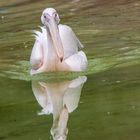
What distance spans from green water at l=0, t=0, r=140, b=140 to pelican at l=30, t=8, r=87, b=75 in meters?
0.12

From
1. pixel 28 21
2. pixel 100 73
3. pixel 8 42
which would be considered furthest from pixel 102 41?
pixel 28 21

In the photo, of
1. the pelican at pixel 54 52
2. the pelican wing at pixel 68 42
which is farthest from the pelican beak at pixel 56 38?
the pelican wing at pixel 68 42

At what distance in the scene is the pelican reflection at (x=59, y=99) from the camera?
20.1 feet

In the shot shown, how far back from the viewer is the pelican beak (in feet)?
27.9

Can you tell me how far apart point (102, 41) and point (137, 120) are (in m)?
5.41

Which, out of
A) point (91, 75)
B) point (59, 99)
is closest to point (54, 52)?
point (91, 75)

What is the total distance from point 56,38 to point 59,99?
4.81 ft

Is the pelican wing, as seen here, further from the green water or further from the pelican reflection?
the pelican reflection

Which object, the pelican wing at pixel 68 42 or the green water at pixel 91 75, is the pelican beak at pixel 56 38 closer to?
the green water at pixel 91 75

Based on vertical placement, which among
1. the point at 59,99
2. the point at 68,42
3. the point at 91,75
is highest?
the point at 59,99

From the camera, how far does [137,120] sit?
600 cm

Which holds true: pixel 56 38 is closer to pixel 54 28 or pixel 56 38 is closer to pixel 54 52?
pixel 54 28

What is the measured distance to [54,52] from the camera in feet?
29.1

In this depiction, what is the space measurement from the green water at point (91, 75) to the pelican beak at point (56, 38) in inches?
13.1
